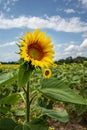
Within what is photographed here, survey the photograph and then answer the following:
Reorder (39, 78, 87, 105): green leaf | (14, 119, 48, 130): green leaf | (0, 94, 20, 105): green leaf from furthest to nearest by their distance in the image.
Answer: (0, 94, 20, 105): green leaf
(14, 119, 48, 130): green leaf
(39, 78, 87, 105): green leaf

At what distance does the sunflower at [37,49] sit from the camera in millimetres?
1617

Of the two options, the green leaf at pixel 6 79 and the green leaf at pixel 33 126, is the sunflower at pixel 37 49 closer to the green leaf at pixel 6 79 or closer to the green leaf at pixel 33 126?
the green leaf at pixel 6 79

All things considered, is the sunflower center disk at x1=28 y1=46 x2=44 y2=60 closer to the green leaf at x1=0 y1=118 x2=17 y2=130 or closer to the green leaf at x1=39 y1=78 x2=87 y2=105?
the green leaf at x1=39 y1=78 x2=87 y2=105

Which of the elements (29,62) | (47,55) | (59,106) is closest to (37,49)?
(47,55)

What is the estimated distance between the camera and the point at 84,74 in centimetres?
596

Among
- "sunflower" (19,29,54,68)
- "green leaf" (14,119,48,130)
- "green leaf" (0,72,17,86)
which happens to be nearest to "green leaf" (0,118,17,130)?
"green leaf" (14,119,48,130)

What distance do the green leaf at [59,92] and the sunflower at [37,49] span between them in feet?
0.31

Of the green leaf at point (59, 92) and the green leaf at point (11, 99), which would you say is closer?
the green leaf at point (59, 92)

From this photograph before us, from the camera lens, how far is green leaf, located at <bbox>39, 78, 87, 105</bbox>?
1.48 m

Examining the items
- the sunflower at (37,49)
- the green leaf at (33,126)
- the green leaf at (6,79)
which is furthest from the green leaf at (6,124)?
the sunflower at (37,49)

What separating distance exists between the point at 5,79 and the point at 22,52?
16cm

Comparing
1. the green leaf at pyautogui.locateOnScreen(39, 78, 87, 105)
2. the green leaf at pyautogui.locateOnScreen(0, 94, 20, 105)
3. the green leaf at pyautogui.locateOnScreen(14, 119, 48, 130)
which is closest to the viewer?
the green leaf at pyautogui.locateOnScreen(39, 78, 87, 105)

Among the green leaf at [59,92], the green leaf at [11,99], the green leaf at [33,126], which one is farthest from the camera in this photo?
the green leaf at [11,99]

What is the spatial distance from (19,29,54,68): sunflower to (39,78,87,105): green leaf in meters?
0.09
